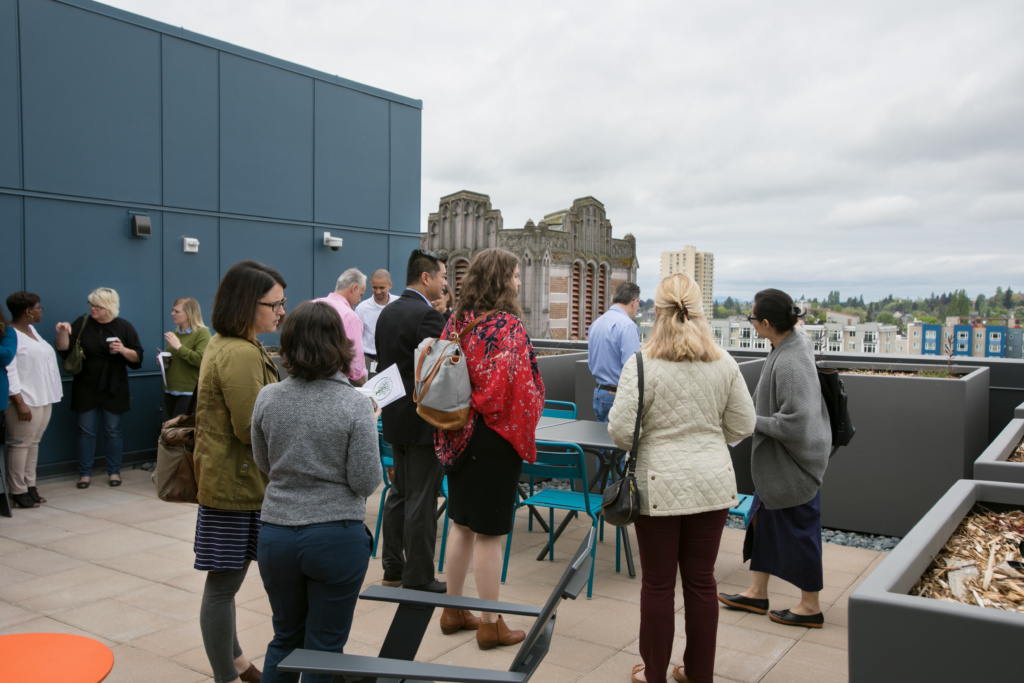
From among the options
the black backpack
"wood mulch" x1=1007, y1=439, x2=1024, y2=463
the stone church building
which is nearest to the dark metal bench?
the black backpack

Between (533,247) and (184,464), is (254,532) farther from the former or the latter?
(533,247)

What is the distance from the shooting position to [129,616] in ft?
13.5

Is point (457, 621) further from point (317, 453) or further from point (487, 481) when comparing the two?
point (317, 453)

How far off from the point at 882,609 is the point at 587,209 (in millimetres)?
41840

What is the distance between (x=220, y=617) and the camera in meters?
2.96

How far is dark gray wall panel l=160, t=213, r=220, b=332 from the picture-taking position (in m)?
8.28

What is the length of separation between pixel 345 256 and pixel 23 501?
4.94 meters

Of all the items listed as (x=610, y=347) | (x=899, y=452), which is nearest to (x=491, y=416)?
(x=610, y=347)

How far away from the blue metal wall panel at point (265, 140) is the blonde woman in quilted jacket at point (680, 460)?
7072 millimetres

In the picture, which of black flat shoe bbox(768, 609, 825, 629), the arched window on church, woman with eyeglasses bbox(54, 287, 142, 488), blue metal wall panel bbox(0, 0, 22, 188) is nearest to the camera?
black flat shoe bbox(768, 609, 825, 629)

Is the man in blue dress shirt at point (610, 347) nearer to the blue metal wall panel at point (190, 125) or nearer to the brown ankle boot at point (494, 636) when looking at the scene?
the brown ankle boot at point (494, 636)

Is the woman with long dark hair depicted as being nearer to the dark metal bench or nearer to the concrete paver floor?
the concrete paver floor

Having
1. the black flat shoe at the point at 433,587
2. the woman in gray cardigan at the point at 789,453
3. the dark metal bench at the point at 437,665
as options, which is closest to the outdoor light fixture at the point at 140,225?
the black flat shoe at the point at 433,587

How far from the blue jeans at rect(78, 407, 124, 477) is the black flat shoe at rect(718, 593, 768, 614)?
5889 millimetres
